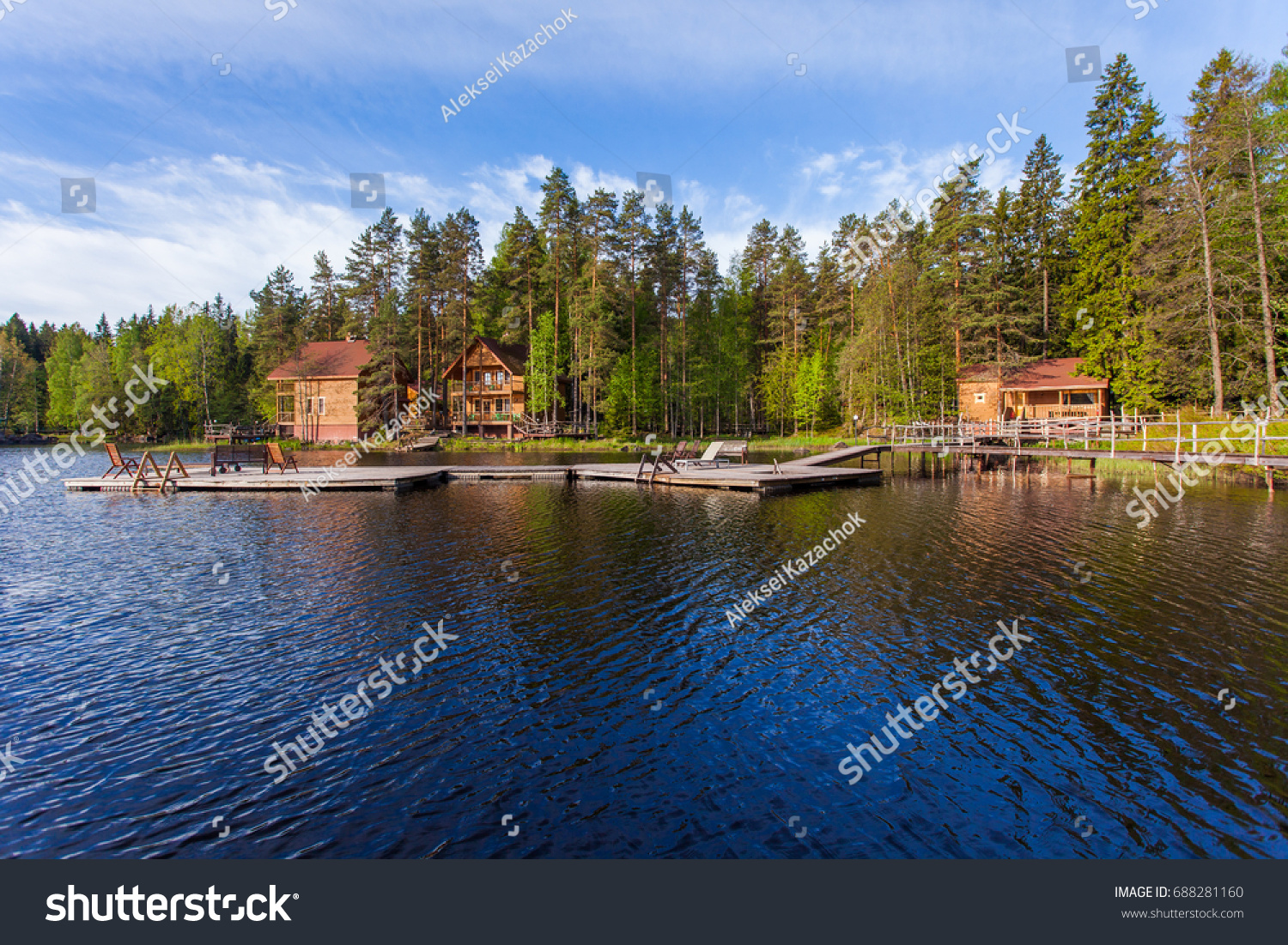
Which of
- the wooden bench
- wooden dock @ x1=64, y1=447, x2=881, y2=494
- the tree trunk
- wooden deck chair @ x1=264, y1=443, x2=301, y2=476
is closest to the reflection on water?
wooden dock @ x1=64, y1=447, x2=881, y2=494

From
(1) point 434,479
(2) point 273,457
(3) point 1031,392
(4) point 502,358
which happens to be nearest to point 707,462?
(1) point 434,479

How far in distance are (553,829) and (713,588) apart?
645 centimetres

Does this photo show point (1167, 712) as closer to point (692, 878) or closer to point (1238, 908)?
point (1238, 908)

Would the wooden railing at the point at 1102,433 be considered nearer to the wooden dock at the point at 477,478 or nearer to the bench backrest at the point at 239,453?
the wooden dock at the point at 477,478

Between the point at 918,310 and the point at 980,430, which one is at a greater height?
the point at 918,310

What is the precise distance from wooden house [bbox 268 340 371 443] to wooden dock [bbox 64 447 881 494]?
3256 centimetres

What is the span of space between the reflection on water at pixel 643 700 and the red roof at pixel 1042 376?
128 feet

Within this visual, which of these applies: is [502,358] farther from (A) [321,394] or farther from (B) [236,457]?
(B) [236,457]

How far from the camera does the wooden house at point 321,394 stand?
197 ft

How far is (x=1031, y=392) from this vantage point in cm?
5050

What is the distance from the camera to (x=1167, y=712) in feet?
20.1

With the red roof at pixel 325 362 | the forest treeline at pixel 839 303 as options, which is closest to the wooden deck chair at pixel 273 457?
the forest treeline at pixel 839 303

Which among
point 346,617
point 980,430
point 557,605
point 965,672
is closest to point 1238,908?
point 965,672

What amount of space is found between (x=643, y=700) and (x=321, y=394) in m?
64.0
